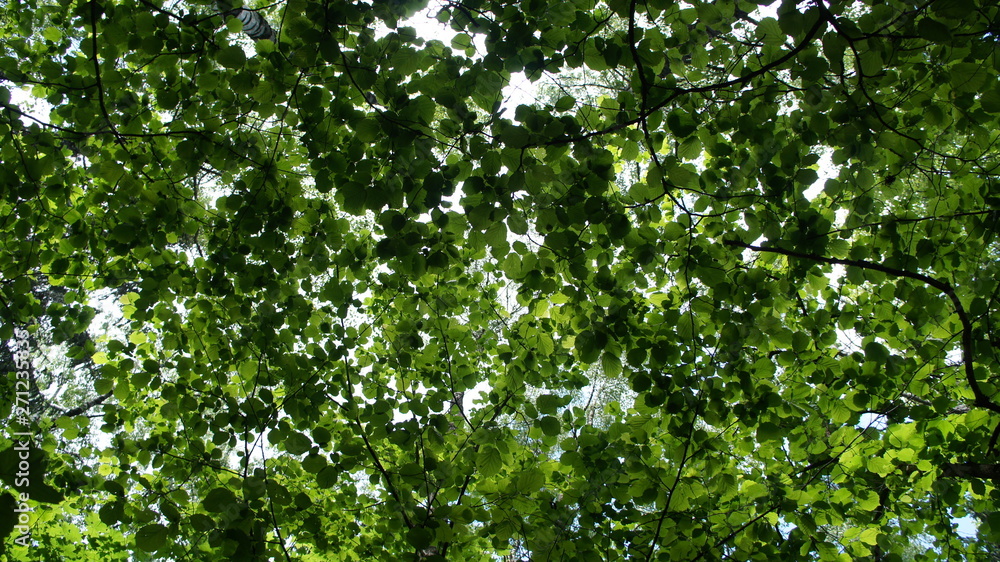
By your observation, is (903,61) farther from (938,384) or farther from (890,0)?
(938,384)

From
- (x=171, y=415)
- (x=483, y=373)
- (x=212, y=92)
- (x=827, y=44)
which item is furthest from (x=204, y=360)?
(x=827, y=44)

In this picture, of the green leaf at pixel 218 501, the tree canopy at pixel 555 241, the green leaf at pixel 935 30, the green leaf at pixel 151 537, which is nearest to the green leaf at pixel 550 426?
the tree canopy at pixel 555 241

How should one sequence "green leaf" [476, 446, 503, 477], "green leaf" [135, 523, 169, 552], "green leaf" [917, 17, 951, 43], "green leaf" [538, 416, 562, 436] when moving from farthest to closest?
"green leaf" [476, 446, 503, 477] → "green leaf" [538, 416, 562, 436] → "green leaf" [135, 523, 169, 552] → "green leaf" [917, 17, 951, 43]

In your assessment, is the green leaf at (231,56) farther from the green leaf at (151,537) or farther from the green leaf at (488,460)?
the green leaf at (488,460)

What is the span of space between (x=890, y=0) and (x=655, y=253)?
119cm

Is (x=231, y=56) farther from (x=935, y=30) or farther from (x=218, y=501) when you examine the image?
(x=935, y=30)

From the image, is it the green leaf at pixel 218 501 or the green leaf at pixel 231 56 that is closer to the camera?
the green leaf at pixel 218 501

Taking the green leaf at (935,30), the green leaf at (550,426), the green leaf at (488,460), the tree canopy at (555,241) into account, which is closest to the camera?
the green leaf at (935,30)

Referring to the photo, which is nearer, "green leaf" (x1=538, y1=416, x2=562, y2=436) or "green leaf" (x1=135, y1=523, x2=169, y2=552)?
"green leaf" (x1=135, y1=523, x2=169, y2=552)

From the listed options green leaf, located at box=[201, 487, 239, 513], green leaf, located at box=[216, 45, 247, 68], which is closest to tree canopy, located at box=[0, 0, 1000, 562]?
green leaf, located at box=[201, 487, 239, 513]

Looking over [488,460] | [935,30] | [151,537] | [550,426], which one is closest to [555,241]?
[550,426]

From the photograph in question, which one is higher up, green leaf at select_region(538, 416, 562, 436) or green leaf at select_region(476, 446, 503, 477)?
green leaf at select_region(538, 416, 562, 436)

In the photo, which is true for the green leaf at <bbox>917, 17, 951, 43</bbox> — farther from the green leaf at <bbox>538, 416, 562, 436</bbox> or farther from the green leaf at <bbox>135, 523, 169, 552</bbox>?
the green leaf at <bbox>135, 523, 169, 552</bbox>

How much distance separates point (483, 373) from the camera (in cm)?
379
